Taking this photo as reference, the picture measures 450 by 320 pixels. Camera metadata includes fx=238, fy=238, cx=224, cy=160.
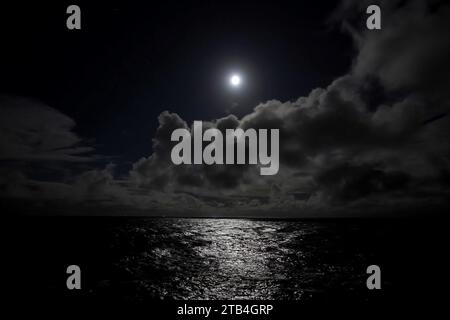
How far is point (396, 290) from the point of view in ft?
53.1

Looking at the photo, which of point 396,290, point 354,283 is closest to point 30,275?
point 354,283

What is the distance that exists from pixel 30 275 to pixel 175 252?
1272 centimetres

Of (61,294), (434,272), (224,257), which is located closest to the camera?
(61,294)

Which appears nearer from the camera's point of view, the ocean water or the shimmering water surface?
the ocean water

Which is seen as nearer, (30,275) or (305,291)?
(305,291)

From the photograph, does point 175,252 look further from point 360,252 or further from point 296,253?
point 360,252

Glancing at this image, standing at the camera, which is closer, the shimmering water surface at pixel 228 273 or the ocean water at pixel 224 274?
the ocean water at pixel 224 274

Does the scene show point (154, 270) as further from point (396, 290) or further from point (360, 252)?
point (360, 252)

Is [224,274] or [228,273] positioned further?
[228,273]
